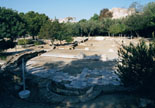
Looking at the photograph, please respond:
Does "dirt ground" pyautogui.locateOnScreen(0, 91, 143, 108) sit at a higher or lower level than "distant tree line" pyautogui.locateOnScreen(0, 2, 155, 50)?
lower

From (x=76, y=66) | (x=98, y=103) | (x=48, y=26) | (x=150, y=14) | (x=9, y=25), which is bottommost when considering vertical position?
(x=98, y=103)

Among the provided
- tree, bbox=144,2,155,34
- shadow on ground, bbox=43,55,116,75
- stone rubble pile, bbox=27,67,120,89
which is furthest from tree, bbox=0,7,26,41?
tree, bbox=144,2,155,34

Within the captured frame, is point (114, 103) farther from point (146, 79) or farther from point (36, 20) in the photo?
point (36, 20)

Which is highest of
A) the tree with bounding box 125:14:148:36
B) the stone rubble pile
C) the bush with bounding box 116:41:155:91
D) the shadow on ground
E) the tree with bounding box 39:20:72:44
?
the tree with bounding box 125:14:148:36

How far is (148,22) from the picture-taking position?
93.3 feet

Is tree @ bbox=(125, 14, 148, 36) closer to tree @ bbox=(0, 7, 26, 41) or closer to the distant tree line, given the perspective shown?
the distant tree line

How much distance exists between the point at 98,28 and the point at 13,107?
157 ft

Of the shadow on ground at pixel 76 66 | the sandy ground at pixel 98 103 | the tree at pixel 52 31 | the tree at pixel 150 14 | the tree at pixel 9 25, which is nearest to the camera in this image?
the sandy ground at pixel 98 103

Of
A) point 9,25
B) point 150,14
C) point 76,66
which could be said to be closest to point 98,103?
point 76,66

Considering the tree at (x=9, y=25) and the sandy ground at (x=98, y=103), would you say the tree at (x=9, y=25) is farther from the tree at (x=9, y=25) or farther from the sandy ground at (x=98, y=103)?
the sandy ground at (x=98, y=103)

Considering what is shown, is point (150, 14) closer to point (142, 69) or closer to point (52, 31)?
point (52, 31)

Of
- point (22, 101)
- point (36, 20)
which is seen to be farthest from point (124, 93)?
point (36, 20)

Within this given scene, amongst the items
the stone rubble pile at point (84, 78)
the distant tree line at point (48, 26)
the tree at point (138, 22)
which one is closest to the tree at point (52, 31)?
the distant tree line at point (48, 26)

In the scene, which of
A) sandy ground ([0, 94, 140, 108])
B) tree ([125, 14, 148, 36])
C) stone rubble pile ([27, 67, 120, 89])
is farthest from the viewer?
tree ([125, 14, 148, 36])
